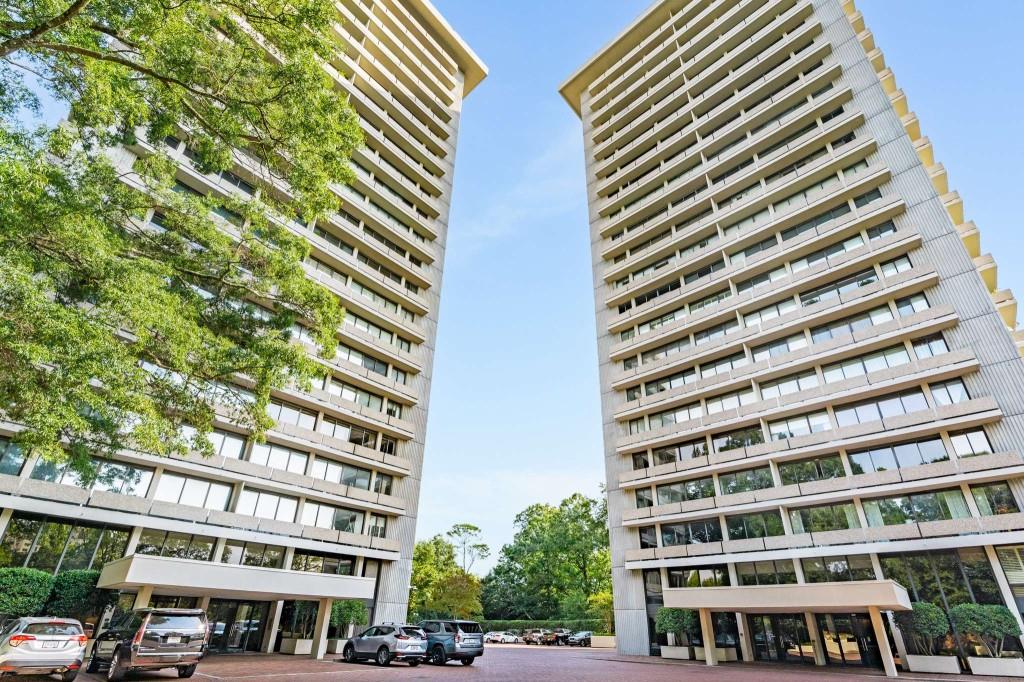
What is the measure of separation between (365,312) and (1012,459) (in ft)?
106

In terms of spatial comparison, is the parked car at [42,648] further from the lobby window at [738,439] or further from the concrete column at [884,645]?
the lobby window at [738,439]

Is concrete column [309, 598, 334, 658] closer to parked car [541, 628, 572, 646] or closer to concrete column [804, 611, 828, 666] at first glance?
concrete column [804, 611, 828, 666]

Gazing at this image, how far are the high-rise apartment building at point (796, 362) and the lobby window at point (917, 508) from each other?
0.26 ft

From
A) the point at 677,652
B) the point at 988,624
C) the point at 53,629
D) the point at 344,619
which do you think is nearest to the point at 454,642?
the point at 344,619

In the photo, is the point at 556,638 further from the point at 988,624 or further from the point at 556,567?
the point at 988,624

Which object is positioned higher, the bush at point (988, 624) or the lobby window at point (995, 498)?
the lobby window at point (995, 498)

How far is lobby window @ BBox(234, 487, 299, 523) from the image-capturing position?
79.8 feet

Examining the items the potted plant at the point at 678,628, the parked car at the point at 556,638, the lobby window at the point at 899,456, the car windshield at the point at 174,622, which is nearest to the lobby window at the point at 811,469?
the lobby window at the point at 899,456

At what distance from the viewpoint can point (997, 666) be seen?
727 inches

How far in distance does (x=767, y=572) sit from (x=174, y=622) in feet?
82.9

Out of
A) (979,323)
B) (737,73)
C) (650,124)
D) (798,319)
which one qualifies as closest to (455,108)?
(650,124)

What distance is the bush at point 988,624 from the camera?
18.7 metres

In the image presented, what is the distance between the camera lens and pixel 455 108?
48031mm

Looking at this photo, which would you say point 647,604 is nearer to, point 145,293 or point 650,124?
point 145,293
